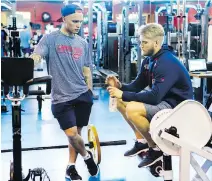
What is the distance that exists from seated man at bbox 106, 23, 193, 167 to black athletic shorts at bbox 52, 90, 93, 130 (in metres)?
0.27

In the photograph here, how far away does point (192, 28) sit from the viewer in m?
8.96

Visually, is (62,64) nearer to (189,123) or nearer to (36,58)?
(36,58)

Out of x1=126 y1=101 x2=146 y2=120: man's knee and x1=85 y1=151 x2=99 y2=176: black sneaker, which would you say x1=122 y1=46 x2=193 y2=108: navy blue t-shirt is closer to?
x1=126 y1=101 x2=146 y2=120: man's knee

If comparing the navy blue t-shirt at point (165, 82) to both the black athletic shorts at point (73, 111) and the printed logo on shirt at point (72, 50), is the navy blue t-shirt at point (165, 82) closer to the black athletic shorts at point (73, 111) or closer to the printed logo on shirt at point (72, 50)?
the black athletic shorts at point (73, 111)

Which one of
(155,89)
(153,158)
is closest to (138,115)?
(155,89)

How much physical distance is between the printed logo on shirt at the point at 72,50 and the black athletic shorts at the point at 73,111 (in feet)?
1.11

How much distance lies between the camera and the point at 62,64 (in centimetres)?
326

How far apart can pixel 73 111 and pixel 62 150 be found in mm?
1141

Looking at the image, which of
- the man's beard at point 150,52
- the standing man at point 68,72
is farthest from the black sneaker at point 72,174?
the man's beard at point 150,52

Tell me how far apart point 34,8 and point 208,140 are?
1687 cm

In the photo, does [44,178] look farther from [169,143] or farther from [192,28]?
[192,28]

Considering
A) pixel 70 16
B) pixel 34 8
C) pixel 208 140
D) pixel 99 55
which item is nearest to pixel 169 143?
pixel 208 140

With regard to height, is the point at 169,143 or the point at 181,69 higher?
the point at 181,69

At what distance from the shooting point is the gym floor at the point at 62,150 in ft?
11.5
